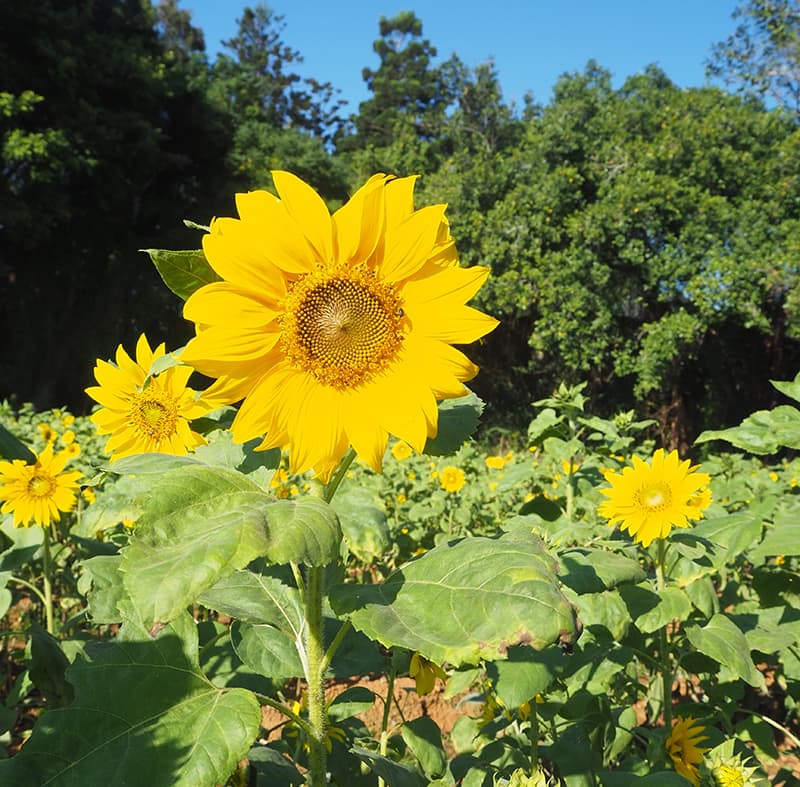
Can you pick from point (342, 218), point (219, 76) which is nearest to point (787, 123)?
point (342, 218)

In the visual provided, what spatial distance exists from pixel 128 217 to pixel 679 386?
1116cm

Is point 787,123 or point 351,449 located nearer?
point 351,449

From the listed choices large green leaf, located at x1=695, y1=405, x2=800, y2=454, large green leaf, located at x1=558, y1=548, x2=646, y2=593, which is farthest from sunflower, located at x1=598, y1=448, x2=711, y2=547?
large green leaf, located at x1=558, y1=548, x2=646, y2=593

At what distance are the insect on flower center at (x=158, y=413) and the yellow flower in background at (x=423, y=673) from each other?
2.26 feet

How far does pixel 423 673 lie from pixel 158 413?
77 centimetres

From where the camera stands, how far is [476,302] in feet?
34.2

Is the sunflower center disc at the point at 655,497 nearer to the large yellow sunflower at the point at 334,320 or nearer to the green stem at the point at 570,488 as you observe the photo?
the green stem at the point at 570,488

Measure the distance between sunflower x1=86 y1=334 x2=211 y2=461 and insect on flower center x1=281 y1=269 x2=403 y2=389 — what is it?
1.01 feet

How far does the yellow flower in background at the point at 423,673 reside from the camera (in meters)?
1.42

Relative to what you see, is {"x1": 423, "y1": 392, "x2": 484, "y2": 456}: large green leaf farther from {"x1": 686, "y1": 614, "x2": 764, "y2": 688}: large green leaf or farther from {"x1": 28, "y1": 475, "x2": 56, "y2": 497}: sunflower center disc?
{"x1": 28, "y1": 475, "x2": 56, "y2": 497}: sunflower center disc

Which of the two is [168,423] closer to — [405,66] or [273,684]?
[273,684]

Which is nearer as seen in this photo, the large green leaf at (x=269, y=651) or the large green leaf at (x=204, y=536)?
the large green leaf at (x=204, y=536)

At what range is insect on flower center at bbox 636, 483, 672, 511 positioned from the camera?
1.65 meters

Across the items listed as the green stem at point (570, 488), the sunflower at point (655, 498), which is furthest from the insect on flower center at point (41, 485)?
the green stem at point (570, 488)
